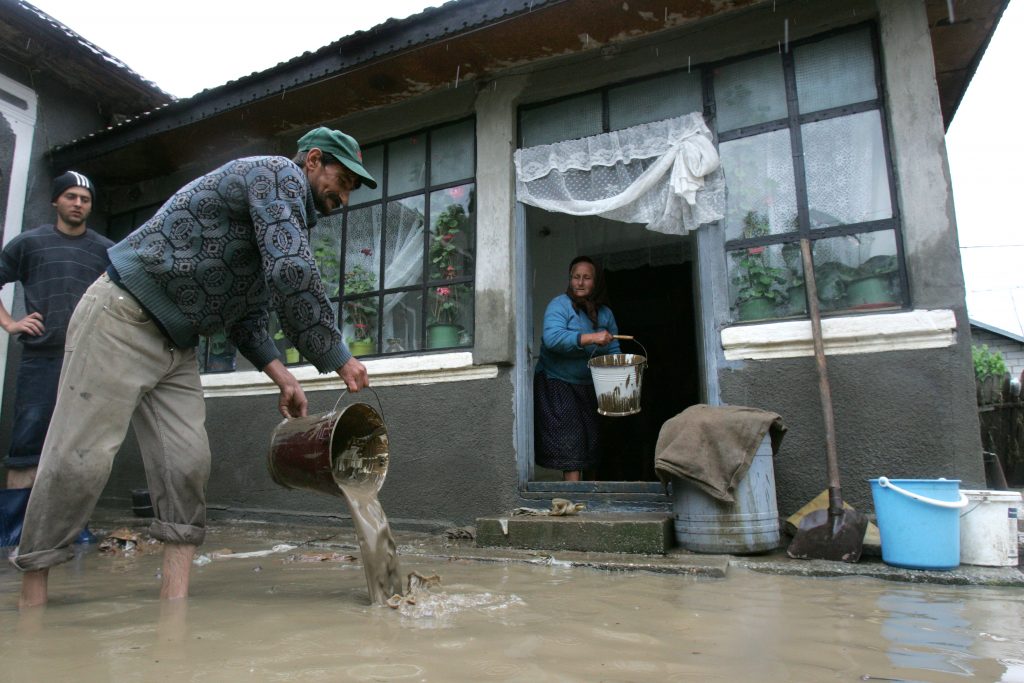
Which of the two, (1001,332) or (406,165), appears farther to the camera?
(1001,332)

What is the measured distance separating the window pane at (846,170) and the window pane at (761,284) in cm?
32

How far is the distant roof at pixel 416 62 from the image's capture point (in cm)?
413

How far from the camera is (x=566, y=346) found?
15.4 ft

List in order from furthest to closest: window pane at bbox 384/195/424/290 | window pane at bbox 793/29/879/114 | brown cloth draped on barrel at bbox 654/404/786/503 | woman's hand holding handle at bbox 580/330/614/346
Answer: window pane at bbox 384/195/424/290 < woman's hand holding handle at bbox 580/330/614/346 < window pane at bbox 793/29/879/114 < brown cloth draped on barrel at bbox 654/404/786/503

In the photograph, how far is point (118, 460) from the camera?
622 cm

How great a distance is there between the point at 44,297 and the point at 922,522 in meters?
4.98

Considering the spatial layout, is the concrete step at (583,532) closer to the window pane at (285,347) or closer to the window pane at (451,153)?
the window pane at (285,347)

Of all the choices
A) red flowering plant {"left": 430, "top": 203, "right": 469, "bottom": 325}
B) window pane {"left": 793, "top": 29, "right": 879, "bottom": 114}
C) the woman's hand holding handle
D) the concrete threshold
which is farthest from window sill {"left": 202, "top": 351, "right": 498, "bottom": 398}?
window pane {"left": 793, "top": 29, "right": 879, "bottom": 114}

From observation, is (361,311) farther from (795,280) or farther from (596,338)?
(795,280)

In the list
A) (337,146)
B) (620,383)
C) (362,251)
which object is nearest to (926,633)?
(620,383)

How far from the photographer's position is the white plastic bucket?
2.96 meters

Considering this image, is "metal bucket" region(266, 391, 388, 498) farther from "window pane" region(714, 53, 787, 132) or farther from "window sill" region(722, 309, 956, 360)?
"window pane" region(714, 53, 787, 132)

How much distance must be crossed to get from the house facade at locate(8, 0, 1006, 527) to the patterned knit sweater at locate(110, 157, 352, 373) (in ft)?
2.01

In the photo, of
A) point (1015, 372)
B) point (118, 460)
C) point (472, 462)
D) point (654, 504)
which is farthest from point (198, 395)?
point (1015, 372)
